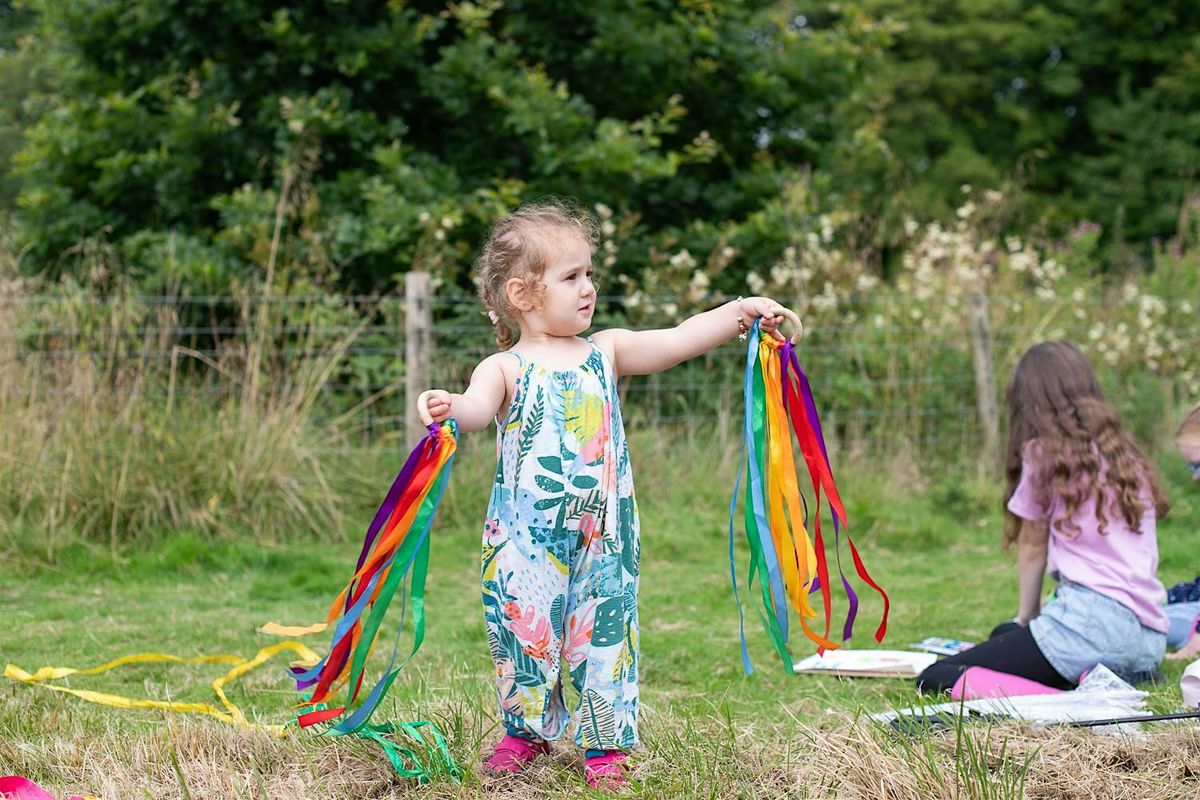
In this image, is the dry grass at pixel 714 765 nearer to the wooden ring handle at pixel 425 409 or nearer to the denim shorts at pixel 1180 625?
the wooden ring handle at pixel 425 409

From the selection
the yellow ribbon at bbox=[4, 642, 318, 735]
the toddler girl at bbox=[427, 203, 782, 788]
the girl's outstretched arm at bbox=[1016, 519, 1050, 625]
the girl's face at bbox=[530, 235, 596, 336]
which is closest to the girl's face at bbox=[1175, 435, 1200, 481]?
the girl's outstretched arm at bbox=[1016, 519, 1050, 625]

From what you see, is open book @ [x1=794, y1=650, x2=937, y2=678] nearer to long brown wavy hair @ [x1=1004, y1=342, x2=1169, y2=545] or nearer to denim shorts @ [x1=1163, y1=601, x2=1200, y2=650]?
long brown wavy hair @ [x1=1004, y1=342, x2=1169, y2=545]

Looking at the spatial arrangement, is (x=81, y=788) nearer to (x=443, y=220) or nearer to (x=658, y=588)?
(x=658, y=588)

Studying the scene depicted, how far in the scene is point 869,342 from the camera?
8.94 m

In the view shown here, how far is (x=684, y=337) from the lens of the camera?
321cm

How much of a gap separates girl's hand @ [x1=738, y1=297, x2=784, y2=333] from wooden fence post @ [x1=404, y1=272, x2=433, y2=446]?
14.9ft

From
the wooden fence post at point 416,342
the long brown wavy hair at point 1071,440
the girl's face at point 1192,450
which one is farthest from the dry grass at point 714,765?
the wooden fence post at point 416,342

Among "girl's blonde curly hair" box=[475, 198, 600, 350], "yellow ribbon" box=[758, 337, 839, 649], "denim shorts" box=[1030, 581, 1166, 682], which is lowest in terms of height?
"denim shorts" box=[1030, 581, 1166, 682]

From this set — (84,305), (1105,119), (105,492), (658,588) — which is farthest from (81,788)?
(1105,119)

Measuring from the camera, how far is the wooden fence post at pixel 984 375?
8.64 m

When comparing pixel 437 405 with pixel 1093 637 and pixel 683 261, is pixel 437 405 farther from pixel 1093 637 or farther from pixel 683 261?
pixel 683 261

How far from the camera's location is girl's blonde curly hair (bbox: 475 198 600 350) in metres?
3.07

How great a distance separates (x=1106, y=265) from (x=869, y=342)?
1311 cm

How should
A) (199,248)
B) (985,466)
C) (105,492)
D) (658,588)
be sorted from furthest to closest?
1. (199,248)
2. (985,466)
3. (105,492)
4. (658,588)
